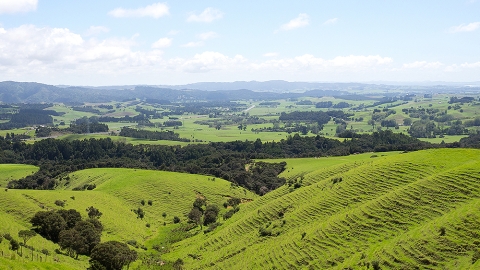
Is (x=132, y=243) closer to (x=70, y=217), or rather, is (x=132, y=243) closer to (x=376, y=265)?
(x=70, y=217)

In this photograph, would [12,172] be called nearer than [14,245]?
No

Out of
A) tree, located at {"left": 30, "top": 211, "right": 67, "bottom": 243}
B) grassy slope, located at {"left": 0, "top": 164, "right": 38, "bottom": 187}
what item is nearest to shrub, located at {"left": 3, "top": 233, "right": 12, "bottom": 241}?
tree, located at {"left": 30, "top": 211, "right": 67, "bottom": 243}

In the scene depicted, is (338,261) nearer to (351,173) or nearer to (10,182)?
(351,173)

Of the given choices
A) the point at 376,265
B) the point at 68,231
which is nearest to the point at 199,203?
the point at 68,231

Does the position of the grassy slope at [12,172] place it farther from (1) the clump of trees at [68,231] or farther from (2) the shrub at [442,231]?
(2) the shrub at [442,231]

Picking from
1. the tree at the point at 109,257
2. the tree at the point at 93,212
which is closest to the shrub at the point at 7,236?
the tree at the point at 109,257
